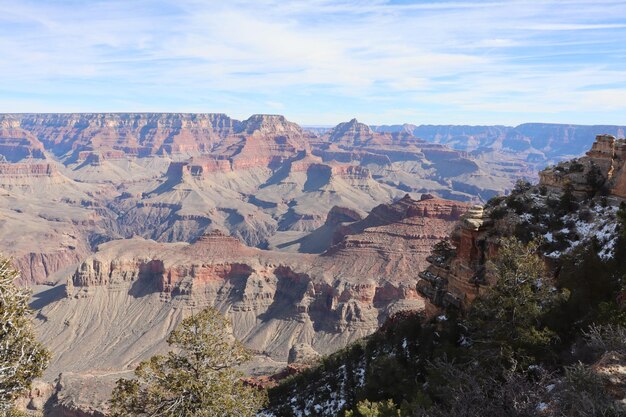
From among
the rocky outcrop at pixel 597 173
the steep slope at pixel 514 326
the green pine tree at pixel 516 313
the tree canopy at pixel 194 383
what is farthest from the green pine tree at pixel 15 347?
the rocky outcrop at pixel 597 173

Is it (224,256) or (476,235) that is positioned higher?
(476,235)

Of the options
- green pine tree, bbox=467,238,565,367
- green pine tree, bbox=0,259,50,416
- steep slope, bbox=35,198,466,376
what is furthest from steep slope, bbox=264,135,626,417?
steep slope, bbox=35,198,466,376

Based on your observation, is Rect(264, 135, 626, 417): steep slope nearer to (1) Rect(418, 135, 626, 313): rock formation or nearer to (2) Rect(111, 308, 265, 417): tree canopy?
(1) Rect(418, 135, 626, 313): rock formation

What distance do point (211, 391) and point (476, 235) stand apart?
723 inches

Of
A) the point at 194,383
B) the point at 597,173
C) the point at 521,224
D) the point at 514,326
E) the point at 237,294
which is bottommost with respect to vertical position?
the point at 237,294

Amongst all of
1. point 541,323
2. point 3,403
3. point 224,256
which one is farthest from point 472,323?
point 224,256

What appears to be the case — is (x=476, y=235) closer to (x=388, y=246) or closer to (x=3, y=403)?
(x=3, y=403)

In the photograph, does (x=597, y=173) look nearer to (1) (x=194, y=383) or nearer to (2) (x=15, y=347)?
(1) (x=194, y=383)

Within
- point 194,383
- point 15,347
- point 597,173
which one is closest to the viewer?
point 15,347

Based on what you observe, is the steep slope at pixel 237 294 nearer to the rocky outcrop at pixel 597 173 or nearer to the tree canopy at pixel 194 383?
the rocky outcrop at pixel 597 173

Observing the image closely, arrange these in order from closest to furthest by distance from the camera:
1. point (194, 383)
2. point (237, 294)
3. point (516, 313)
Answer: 1. point (194, 383)
2. point (516, 313)
3. point (237, 294)

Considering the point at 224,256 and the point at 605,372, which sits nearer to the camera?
the point at 605,372

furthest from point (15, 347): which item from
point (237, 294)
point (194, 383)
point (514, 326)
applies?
point (237, 294)

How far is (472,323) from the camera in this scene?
20.9 m
